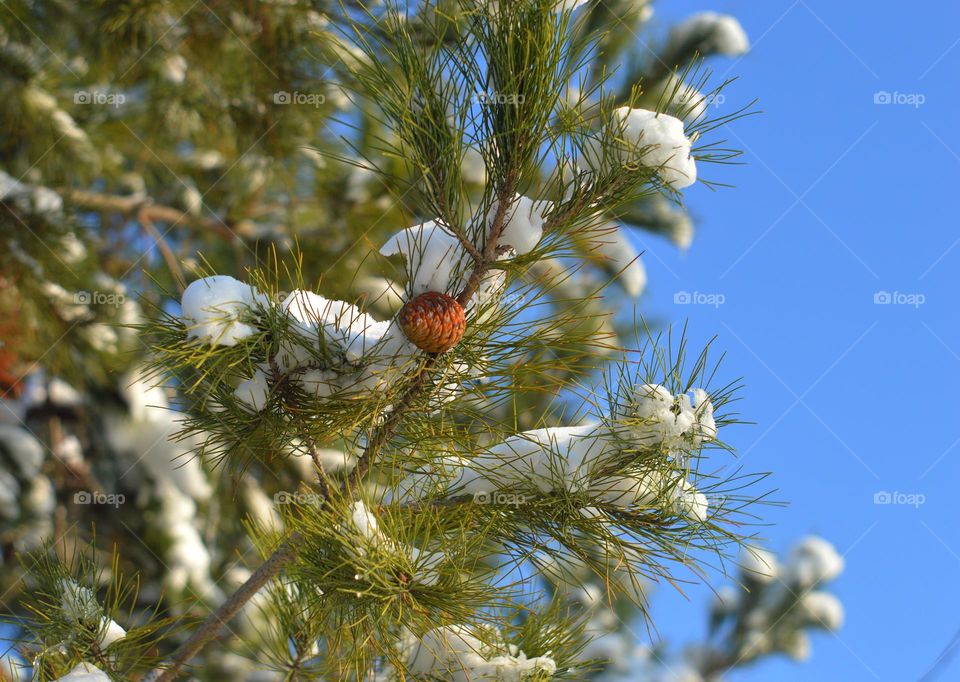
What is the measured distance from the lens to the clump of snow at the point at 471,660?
145 centimetres

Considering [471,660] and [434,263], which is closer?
[434,263]

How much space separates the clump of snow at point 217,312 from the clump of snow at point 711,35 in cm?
378

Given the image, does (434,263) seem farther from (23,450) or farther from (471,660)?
(23,450)

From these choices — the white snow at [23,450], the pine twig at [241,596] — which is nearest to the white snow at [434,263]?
the pine twig at [241,596]

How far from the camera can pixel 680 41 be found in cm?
475

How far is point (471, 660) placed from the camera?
1.49m

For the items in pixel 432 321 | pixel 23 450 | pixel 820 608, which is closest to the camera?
pixel 432 321

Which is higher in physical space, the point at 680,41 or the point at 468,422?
the point at 680,41

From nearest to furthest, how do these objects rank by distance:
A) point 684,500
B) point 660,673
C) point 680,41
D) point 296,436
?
1. point 684,500
2. point 296,436
3. point 660,673
4. point 680,41

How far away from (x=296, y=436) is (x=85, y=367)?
3.27 meters

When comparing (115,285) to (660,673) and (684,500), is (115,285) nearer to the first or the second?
(660,673)

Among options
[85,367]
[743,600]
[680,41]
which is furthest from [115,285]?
[743,600]

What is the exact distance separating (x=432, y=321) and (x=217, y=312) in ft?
1.01

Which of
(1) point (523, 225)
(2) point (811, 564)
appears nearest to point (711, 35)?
(2) point (811, 564)
